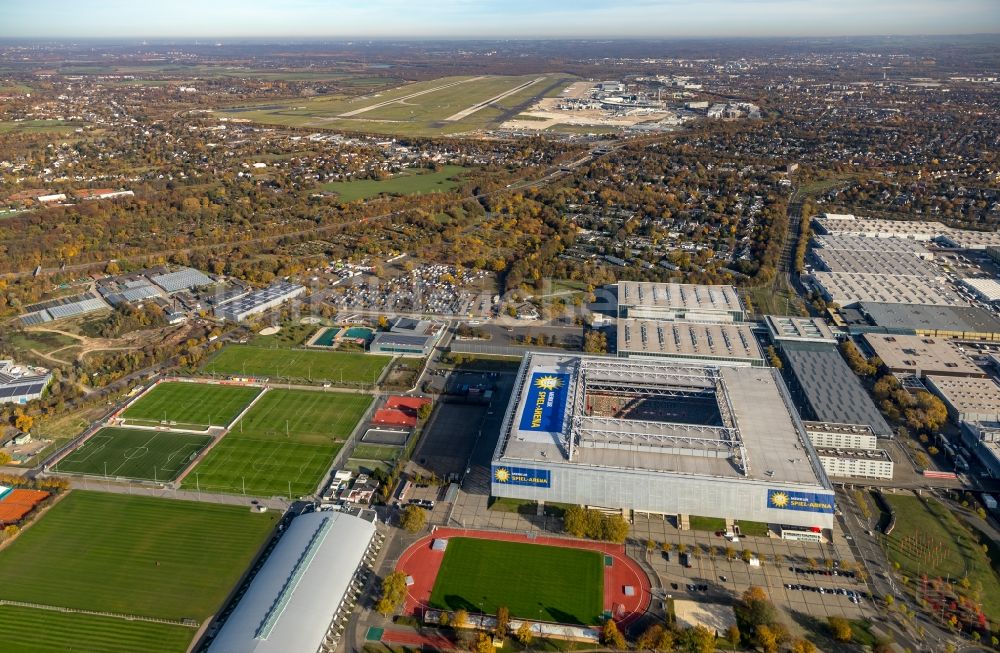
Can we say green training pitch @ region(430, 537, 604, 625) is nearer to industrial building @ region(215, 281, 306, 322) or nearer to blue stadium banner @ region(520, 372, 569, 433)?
blue stadium banner @ region(520, 372, 569, 433)

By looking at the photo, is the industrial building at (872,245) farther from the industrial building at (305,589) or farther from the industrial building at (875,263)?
the industrial building at (305,589)

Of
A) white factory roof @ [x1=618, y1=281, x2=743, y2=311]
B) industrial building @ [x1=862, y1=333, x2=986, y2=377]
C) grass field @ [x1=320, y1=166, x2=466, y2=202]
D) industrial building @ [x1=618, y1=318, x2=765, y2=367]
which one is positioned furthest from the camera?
grass field @ [x1=320, y1=166, x2=466, y2=202]

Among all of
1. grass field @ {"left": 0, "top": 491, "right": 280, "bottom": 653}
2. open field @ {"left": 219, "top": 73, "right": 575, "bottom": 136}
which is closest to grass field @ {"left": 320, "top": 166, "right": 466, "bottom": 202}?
open field @ {"left": 219, "top": 73, "right": 575, "bottom": 136}

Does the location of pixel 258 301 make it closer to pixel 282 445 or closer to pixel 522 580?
pixel 282 445

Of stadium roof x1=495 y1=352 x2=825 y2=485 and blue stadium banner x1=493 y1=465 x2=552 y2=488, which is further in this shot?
blue stadium banner x1=493 y1=465 x2=552 y2=488

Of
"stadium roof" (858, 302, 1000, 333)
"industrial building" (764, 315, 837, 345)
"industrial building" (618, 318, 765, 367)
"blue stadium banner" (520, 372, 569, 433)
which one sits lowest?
"stadium roof" (858, 302, 1000, 333)

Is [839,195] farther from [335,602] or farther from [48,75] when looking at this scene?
[48,75]

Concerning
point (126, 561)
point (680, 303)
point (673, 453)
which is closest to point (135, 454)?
point (126, 561)
